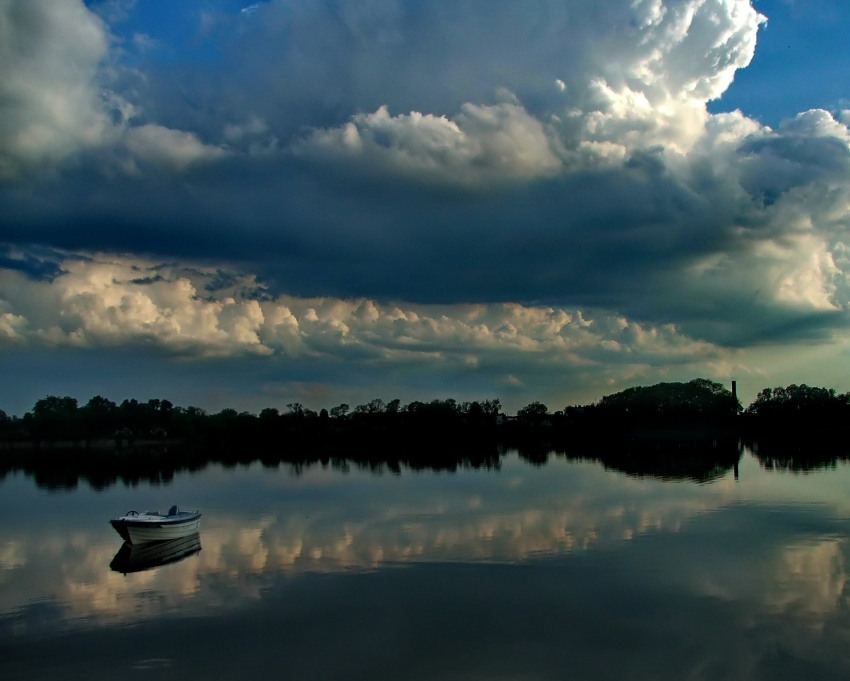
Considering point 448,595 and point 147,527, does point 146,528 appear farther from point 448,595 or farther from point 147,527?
point 448,595

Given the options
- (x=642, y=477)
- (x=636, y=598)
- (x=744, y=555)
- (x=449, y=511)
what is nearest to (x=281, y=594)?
(x=636, y=598)

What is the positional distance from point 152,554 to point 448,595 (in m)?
15.5

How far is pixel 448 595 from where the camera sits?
79.6 feet

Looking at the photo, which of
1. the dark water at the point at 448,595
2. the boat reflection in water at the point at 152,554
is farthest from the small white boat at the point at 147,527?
the dark water at the point at 448,595

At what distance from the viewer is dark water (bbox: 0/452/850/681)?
18391 mm

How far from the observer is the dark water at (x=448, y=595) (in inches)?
724

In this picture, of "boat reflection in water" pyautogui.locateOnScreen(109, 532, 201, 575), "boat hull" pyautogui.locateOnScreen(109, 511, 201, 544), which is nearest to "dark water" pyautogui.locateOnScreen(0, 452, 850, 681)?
"boat reflection in water" pyautogui.locateOnScreen(109, 532, 201, 575)

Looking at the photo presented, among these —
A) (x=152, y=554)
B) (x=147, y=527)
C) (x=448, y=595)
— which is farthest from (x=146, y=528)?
(x=448, y=595)

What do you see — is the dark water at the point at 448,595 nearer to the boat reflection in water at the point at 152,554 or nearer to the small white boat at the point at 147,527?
the boat reflection in water at the point at 152,554

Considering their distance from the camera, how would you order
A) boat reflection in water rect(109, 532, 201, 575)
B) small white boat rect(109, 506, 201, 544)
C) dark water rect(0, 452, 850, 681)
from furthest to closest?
small white boat rect(109, 506, 201, 544) → boat reflection in water rect(109, 532, 201, 575) → dark water rect(0, 452, 850, 681)

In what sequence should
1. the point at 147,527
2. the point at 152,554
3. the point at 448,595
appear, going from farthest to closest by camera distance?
the point at 147,527, the point at 152,554, the point at 448,595

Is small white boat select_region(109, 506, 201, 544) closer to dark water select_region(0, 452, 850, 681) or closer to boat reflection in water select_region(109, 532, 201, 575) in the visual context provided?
boat reflection in water select_region(109, 532, 201, 575)

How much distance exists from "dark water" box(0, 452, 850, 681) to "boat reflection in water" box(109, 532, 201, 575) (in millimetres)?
233

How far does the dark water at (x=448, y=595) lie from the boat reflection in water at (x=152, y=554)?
0.77 feet
